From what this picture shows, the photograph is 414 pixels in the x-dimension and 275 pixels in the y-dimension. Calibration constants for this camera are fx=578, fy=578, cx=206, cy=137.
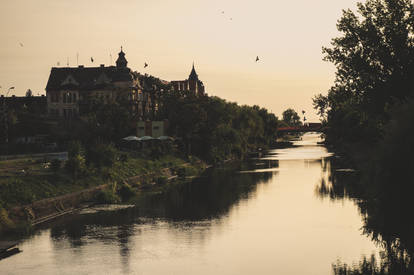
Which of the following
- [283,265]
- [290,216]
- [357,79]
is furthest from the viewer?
[357,79]

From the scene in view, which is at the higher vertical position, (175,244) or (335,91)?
(335,91)

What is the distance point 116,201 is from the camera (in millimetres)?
63719

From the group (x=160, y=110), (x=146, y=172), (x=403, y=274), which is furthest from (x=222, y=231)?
(x=160, y=110)

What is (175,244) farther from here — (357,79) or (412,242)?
(357,79)

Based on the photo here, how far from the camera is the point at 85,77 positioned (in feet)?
459

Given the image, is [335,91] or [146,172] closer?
[335,91]

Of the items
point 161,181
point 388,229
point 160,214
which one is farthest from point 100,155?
point 388,229

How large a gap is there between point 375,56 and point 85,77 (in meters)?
93.2

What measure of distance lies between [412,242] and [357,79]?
34.4 m

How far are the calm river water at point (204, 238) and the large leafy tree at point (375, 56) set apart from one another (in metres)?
11.5

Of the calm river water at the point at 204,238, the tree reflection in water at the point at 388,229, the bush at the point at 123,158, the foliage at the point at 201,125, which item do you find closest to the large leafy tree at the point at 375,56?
the calm river water at the point at 204,238

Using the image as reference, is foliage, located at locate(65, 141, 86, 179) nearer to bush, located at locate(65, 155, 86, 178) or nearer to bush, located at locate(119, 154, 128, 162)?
bush, located at locate(65, 155, 86, 178)

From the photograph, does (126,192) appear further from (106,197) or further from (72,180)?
(72,180)

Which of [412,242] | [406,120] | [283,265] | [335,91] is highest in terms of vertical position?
[335,91]
